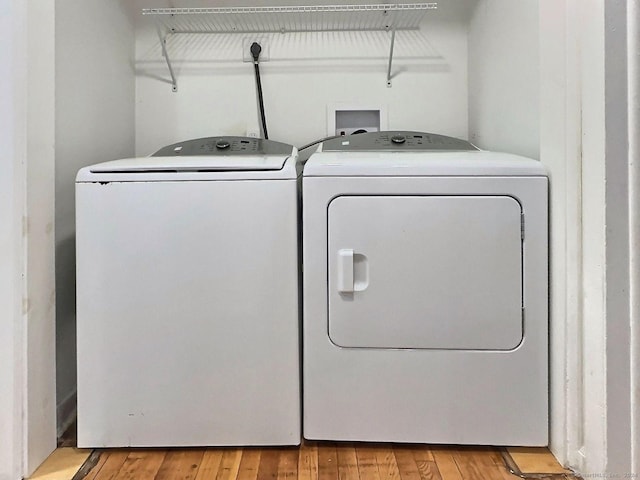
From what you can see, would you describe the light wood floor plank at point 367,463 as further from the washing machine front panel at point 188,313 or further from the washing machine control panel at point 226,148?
the washing machine control panel at point 226,148

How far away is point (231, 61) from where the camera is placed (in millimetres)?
1866

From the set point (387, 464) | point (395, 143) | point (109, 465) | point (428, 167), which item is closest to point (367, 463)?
point (387, 464)

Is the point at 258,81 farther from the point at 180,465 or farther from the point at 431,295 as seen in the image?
the point at 180,465

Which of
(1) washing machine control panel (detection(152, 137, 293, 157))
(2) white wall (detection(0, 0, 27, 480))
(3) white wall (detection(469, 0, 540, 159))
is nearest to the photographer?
(2) white wall (detection(0, 0, 27, 480))

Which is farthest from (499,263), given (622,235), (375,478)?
(375,478)

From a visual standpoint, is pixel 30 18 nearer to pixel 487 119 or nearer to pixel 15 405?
pixel 15 405

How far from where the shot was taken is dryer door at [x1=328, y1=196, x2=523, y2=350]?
1.14m

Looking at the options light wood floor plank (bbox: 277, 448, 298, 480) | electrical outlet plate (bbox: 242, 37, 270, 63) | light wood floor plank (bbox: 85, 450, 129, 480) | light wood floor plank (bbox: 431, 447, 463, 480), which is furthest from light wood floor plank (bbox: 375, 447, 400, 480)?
electrical outlet plate (bbox: 242, 37, 270, 63)

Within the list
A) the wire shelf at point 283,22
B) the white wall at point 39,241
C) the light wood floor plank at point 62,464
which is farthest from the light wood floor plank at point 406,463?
the wire shelf at point 283,22

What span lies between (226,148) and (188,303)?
0.59 meters

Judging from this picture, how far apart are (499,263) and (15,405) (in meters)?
1.22

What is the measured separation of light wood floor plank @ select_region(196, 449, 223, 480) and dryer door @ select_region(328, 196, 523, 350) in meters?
0.50

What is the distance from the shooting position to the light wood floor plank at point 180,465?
110cm

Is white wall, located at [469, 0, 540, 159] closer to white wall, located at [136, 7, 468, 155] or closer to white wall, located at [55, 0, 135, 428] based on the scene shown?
white wall, located at [136, 7, 468, 155]
